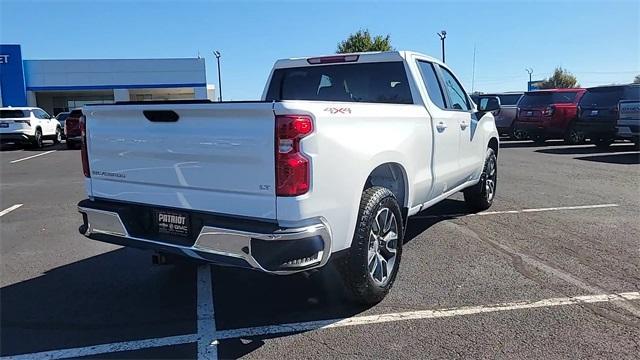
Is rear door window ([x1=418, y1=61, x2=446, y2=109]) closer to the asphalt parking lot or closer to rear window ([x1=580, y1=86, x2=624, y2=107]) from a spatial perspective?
the asphalt parking lot

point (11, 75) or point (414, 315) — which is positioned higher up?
point (11, 75)

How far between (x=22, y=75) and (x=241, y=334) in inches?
1743

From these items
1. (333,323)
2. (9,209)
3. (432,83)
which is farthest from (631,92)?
(9,209)

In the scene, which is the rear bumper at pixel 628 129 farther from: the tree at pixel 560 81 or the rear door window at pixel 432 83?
the tree at pixel 560 81

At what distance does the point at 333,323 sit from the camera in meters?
3.84

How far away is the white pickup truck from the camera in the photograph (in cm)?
326

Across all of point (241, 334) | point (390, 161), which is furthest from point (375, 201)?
point (241, 334)

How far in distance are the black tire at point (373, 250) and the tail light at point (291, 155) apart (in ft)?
2.51

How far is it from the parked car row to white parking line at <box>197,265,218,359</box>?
1251 cm

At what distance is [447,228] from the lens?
6.50 metres

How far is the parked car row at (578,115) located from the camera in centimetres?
1461

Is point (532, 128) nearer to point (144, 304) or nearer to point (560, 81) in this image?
point (144, 304)

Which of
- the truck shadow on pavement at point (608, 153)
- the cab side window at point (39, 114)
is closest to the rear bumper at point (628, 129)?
the truck shadow on pavement at point (608, 153)

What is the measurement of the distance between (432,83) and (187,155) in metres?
3.01
